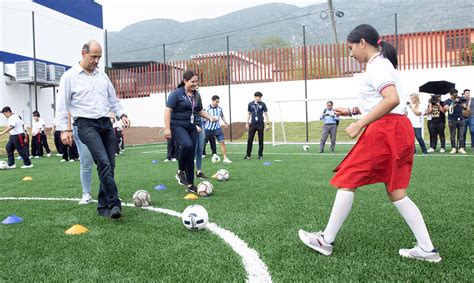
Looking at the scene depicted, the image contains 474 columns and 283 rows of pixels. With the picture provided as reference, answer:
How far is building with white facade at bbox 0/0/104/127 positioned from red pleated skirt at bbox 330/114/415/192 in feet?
71.1

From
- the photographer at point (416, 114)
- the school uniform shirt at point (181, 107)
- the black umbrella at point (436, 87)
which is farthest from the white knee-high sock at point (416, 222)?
the black umbrella at point (436, 87)

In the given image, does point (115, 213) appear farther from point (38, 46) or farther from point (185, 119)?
point (38, 46)

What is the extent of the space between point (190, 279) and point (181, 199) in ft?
10.6

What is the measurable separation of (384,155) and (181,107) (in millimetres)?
3972

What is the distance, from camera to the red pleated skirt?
3.05 m

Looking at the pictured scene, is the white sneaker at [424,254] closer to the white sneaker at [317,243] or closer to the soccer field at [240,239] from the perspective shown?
the soccer field at [240,239]

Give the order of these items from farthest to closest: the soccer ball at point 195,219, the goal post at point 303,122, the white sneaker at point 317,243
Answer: the goal post at point 303,122, the soccer ball at point 195,219, the white sneaker at point 317,243

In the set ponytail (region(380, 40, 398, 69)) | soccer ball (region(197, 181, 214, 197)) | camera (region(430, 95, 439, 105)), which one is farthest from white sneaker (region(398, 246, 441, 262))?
camera (region(430, 95, 439, 105))

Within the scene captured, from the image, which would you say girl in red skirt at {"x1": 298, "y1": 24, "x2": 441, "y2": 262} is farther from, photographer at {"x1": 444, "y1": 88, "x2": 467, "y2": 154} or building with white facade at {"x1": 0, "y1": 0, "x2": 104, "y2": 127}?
building with white facade at {"x1": 0, "y1": 0, "x2": 104, "y2": 127}

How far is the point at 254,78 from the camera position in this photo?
95.2 feet

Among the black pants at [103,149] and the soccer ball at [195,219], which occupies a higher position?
the black pants at [103,149]

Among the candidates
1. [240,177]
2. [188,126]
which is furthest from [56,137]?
[188,126]

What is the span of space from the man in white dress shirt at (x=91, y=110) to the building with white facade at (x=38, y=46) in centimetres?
1846

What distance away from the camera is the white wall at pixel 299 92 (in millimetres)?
23875
